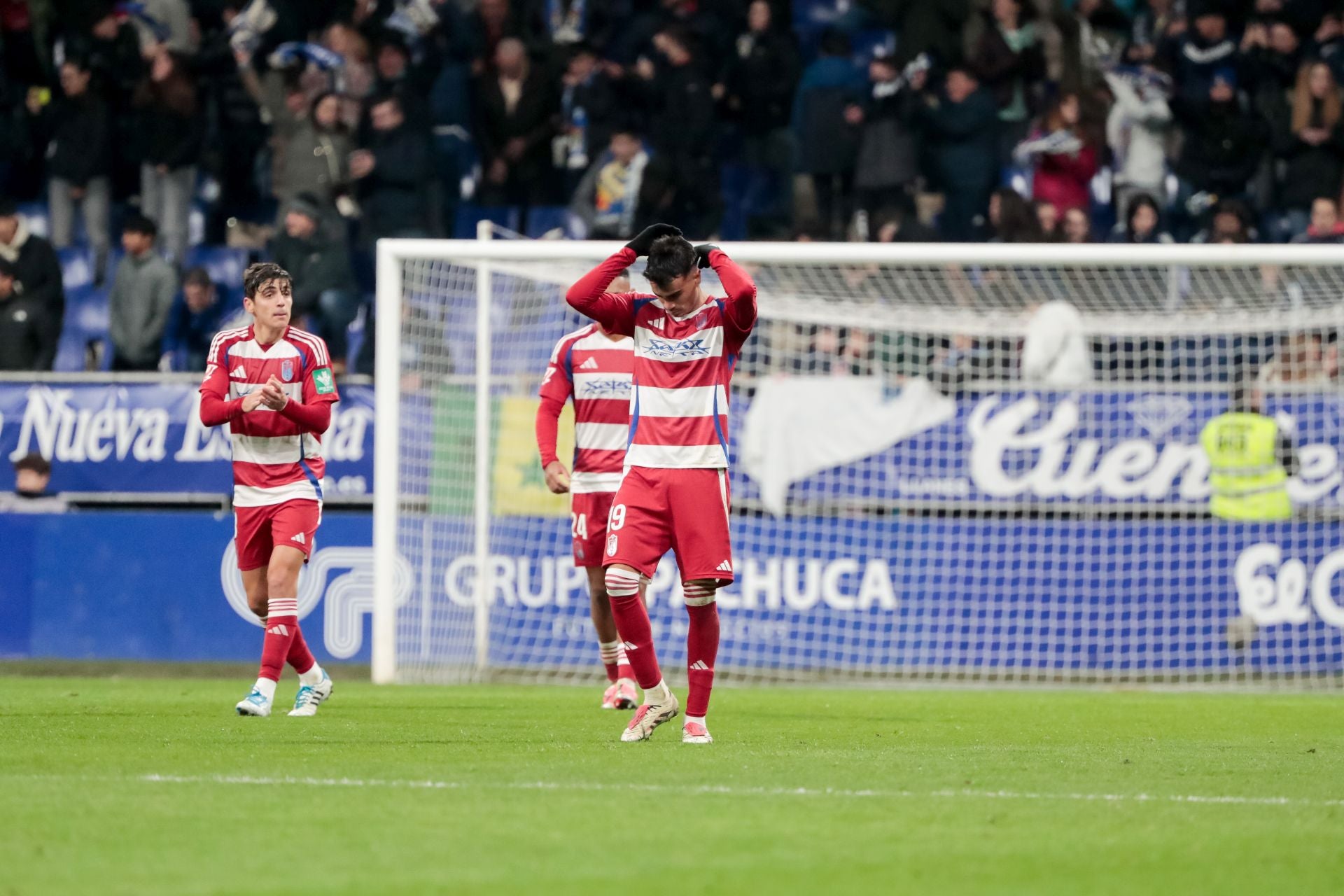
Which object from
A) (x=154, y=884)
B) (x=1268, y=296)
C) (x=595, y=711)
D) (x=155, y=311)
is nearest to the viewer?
(x=154, y=884)

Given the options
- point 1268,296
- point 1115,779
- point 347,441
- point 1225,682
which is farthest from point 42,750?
point 1268,296

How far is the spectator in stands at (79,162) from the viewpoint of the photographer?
19.0 meters

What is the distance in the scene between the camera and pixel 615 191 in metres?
18.2

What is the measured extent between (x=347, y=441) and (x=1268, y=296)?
7198mm

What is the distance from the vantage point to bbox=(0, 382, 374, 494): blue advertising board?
51.7ft

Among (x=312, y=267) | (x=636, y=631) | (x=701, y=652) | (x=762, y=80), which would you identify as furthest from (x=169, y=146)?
(x=701, y=652)

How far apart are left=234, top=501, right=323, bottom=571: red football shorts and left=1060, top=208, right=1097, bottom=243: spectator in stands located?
28.6ft

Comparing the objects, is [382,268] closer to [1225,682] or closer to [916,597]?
[916,597]

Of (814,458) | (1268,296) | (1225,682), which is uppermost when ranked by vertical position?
(1268,296)

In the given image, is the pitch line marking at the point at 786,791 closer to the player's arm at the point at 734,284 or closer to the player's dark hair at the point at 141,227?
the player's arm at the point at 734,284

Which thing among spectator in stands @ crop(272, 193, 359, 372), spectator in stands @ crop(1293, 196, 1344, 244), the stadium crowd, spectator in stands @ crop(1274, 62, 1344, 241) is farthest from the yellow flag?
spectator in stands @ crop(1274, 62, 1344, 241)

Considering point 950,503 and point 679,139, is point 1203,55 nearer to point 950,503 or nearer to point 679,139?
point 679,139

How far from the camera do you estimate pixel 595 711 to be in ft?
36.3

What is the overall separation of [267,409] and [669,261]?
103 inches
